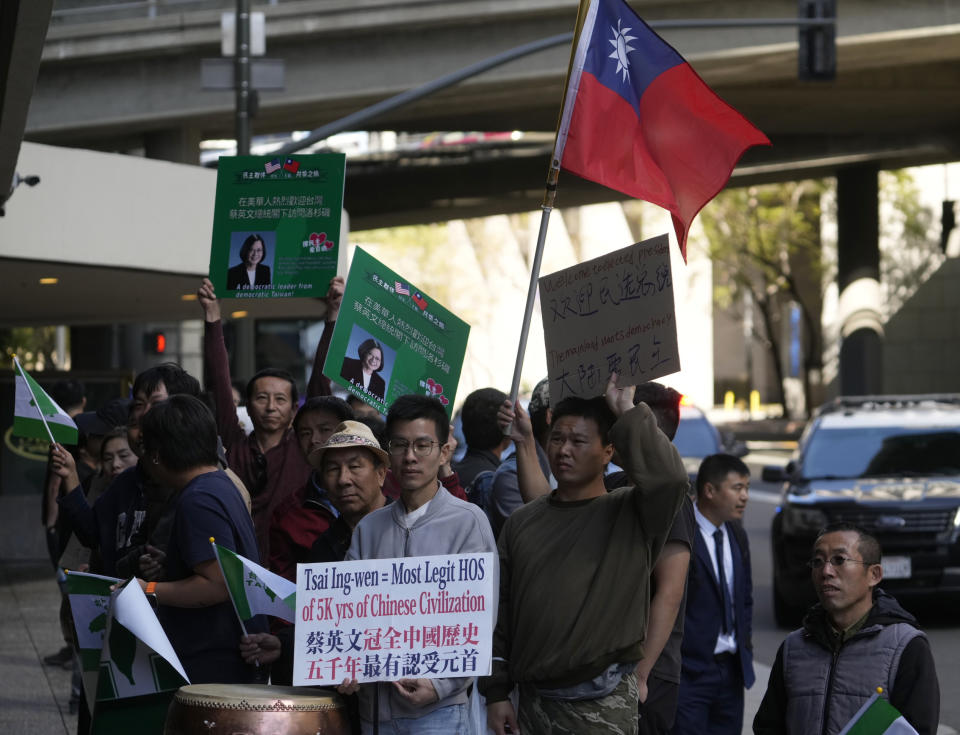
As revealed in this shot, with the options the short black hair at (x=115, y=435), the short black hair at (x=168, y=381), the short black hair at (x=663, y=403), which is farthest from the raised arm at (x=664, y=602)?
the short black hair at (x=115, y=435)

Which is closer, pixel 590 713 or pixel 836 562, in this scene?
pixel 590 713

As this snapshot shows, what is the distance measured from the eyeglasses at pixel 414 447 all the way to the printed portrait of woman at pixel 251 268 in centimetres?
241

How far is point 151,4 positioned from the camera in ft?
90.6

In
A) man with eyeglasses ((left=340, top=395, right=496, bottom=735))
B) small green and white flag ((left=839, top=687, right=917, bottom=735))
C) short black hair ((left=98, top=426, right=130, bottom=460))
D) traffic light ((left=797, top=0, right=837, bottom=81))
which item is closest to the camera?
small green and white flag ((left=839, top=687, right=917, bottom=735))

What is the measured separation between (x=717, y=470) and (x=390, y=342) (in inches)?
76.5

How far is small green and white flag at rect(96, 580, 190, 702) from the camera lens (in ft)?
17.0

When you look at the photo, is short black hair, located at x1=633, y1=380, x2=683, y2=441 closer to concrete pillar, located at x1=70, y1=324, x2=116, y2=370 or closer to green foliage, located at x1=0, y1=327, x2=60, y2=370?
concrete pillar, located at x1=70, y1=324, x2=116, y2=370

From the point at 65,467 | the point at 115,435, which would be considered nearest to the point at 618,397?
the point at 65,467

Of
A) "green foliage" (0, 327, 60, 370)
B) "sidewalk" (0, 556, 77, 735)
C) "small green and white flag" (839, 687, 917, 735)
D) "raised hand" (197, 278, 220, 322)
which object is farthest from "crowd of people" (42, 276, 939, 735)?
"green foliage" (0, 327, 60, 370)

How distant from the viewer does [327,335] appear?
7.38 metres

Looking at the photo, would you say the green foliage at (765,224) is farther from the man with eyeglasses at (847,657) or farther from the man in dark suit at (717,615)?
the man with eyeglasses at (847,657)

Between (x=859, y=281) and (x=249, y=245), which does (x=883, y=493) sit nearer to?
(x=249, y=245)

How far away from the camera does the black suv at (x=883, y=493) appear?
1322cm

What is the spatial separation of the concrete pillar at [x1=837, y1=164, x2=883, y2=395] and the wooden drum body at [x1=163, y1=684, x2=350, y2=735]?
38597 mm
